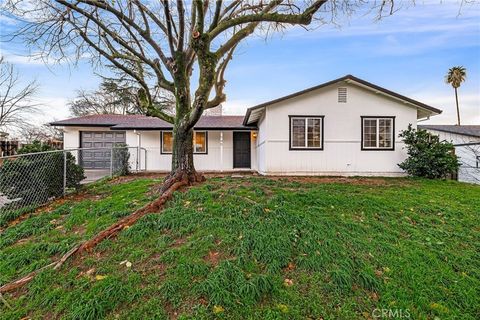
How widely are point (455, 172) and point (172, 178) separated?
411 inches

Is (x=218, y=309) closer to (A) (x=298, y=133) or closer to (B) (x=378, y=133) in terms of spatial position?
(A) (x=298, y=133)

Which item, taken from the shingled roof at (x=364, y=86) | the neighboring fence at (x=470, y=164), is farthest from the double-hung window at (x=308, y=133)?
the neighboring fence at (x=470, y=164)

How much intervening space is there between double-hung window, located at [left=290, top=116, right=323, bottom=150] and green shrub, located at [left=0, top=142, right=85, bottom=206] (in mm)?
7714

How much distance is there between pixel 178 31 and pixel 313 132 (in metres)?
6.41

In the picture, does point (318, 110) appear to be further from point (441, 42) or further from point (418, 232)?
point (418, 232)

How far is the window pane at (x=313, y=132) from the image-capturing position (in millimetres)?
10961

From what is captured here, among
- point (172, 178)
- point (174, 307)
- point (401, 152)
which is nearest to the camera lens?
point (174, 307)

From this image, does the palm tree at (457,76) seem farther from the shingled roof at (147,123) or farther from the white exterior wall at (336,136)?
the shingled roof at (147,123)

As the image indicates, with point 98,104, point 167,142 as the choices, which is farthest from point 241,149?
point 98,104

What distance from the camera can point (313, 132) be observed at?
11.0 m

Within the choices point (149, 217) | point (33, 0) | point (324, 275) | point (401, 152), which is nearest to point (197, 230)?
point (149, 217)

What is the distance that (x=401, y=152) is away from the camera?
10984 mm

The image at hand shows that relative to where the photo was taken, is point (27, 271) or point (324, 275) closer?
point (324, 275)

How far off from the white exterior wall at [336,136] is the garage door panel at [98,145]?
32.4 ft
